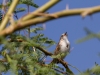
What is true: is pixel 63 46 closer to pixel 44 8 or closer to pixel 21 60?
pixel 21 60

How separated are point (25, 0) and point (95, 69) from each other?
2244 millimetres

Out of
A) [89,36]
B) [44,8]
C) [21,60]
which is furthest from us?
[21,60]

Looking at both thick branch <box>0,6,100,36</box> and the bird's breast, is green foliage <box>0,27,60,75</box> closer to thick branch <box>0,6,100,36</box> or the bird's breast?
thick branch <box>0,6,100,36</box>

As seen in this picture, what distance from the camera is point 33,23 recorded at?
3.85ft

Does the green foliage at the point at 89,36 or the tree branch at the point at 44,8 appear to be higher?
the tree branch at the point at 44,8

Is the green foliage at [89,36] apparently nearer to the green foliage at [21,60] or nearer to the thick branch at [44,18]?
the thick branch at [44,18]

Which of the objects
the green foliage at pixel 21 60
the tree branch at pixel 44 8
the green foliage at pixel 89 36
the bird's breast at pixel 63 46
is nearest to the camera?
the green foliage at pixel 89 36

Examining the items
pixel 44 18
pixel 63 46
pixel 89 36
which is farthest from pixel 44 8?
pixel 63 46

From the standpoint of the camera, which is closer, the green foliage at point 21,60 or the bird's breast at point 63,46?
the green foliage at point 21,60

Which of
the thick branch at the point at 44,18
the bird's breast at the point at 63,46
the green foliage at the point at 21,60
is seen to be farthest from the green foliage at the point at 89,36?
the bird's breast at the point at 63,46

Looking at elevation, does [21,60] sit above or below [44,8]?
below

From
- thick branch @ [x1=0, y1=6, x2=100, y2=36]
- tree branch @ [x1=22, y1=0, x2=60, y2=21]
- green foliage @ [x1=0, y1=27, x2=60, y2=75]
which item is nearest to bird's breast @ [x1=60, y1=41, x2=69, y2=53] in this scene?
green foliage @ [x1=0, y1=27, x2=60, y2=75]

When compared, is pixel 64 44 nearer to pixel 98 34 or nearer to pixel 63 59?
pixel 63 59

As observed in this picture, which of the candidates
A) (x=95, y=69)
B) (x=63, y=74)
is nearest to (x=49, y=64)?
(x=63, y=74)
